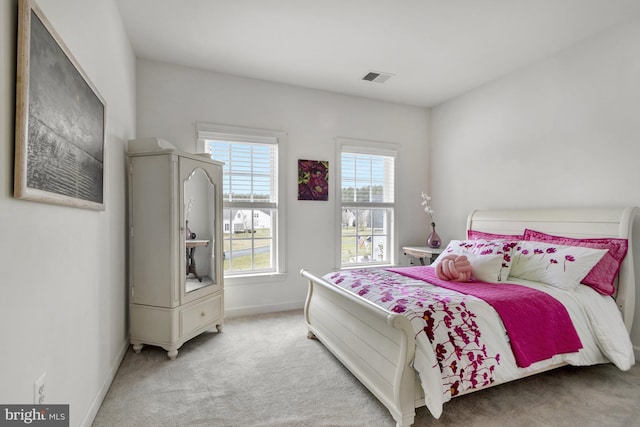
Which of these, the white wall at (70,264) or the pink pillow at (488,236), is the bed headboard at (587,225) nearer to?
the pink pillow at (488,236)

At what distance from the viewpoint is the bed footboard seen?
1730mm

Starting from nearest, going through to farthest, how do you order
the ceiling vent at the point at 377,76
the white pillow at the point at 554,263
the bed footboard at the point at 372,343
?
1. the bed footboard at the point at 372,343
2. the white pillow at the point at 554,263
3. the ceiling vent at the point at 377,76

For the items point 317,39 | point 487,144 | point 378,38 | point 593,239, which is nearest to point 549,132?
point 487,144

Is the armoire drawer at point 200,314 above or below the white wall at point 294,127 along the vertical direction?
below

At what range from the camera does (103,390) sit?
2.03 meters

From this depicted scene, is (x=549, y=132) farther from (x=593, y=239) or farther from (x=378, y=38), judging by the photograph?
(x=378, y=38)

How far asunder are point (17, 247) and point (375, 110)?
399cm

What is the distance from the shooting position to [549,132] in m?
3.20

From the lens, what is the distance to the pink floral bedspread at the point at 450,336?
5.80ft

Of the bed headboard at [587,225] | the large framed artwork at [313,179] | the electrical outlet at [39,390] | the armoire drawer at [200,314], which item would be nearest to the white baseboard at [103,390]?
the armoire drawer at [200,314]

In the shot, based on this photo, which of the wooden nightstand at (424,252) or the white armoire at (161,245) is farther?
the wooden nightstand at (424,252)

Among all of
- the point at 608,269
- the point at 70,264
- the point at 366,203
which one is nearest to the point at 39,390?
the point at 70,264

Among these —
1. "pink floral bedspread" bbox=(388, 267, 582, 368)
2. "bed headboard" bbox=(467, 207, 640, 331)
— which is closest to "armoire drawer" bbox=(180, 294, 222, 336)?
"pink floral bedspread" bbox=(388, 267, 582, 368)

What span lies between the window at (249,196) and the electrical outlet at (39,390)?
2390mm
